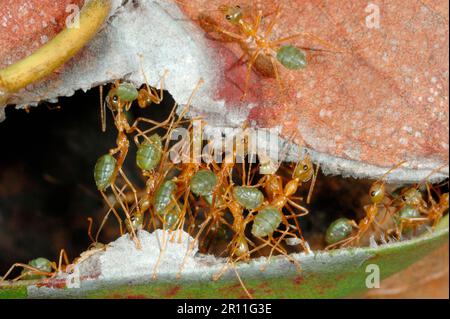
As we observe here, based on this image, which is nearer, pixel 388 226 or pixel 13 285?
pixel 13 285

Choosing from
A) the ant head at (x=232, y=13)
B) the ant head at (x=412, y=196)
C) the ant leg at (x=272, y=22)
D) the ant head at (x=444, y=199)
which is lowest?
the ant head at (x=444, y=199)

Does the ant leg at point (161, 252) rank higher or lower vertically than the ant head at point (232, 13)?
lower

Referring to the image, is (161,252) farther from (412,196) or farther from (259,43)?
(412,196)

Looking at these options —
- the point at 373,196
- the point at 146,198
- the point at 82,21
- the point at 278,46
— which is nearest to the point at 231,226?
the point at 146,198

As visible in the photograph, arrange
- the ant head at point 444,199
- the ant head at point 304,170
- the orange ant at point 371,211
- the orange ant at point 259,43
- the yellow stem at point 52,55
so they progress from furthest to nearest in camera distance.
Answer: the ant head at point 444,199 < the orange ant at point 371,211 < the ant head at point 304,170 < the orange ant at point 259,43 < the yellow stem at point 52,55

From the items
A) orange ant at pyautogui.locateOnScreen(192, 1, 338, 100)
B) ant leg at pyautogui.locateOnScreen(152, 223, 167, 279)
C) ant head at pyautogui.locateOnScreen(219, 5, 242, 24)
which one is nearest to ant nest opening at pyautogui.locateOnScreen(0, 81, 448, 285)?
ant leg at pyautogui.locateOnScreen(152, 223, 167, 279)

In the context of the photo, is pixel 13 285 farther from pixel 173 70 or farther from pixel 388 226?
pixel 388 226

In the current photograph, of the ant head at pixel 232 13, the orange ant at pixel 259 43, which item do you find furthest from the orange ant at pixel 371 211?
the ant head at pixel 232 13

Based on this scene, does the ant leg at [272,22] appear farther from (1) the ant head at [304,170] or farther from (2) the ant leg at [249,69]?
(1) the ant head at [304,170]
